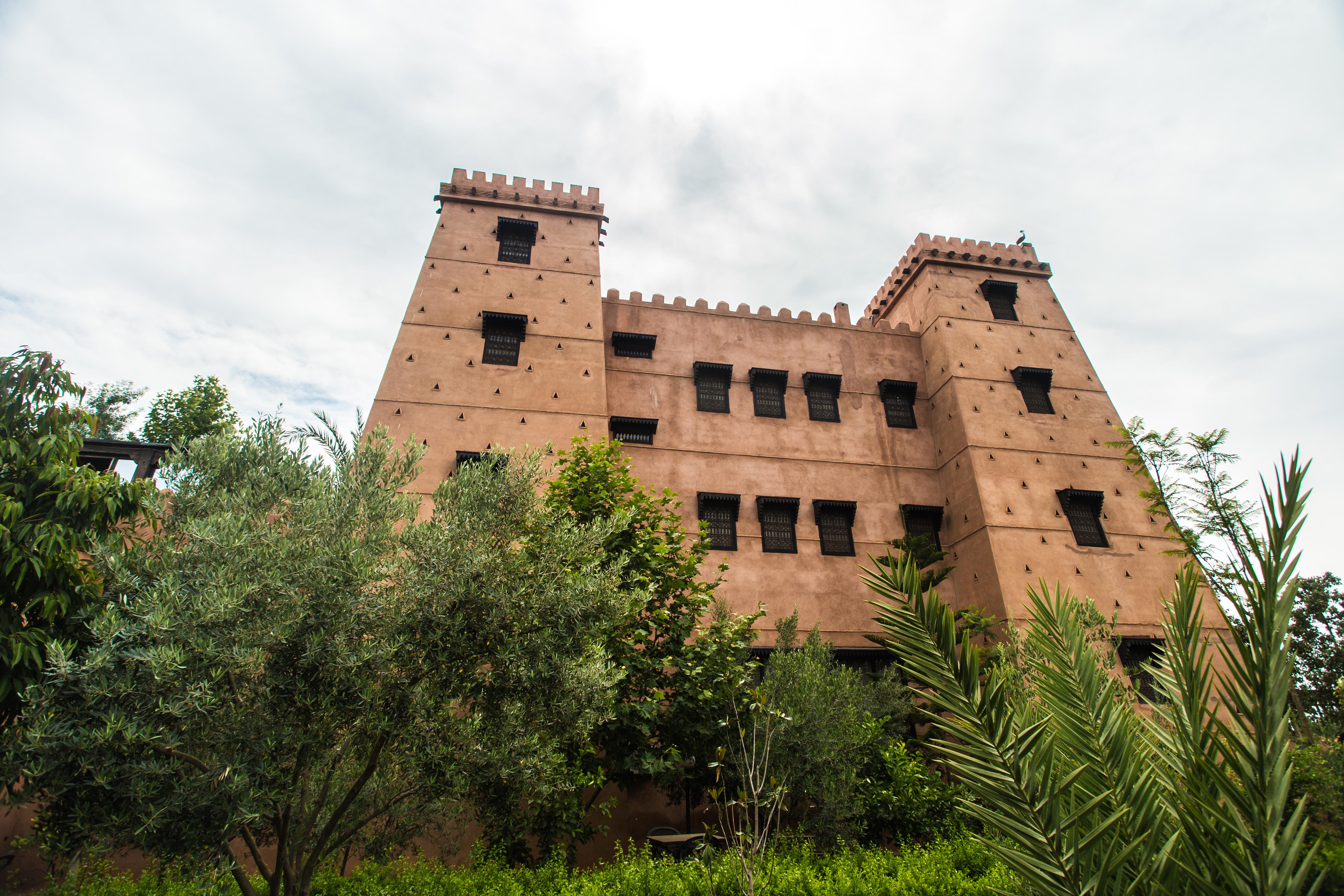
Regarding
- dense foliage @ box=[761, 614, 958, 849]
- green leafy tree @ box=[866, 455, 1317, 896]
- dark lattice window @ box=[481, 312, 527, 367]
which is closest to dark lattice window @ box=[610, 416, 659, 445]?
dark lattice window @ box=[481, 312, 527, 367]

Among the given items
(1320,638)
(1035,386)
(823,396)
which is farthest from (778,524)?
(1320,638)

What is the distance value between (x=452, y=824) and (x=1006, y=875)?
8.14 meters

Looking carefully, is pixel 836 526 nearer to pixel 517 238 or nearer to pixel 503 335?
pixel 503 335

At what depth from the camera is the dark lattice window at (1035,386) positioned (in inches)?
732

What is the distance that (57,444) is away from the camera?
24.7ft

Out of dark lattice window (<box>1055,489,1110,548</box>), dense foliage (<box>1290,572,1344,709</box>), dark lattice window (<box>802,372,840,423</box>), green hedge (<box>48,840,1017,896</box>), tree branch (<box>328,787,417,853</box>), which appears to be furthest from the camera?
dense foliage (<box>1290,572,1344,709</box>)

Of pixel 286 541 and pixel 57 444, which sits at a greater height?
pixel 57 444

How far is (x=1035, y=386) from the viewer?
18.9 meters

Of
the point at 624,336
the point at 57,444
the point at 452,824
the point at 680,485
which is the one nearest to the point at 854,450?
the point at 680,485

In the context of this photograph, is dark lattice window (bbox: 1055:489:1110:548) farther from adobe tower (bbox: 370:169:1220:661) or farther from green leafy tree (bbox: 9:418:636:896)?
green leafy tree (bbox: 9:418:636:896)

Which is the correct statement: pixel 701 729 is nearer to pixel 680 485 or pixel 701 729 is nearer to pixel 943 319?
pixel 680 485

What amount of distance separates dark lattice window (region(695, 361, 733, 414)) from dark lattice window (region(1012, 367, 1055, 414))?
332 inches

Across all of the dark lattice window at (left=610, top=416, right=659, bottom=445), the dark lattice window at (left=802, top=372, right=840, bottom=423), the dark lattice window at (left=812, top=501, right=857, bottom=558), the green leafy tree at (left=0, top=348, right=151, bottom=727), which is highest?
the dark lattice window at (left=802, top=372, right=840, bottom=423)

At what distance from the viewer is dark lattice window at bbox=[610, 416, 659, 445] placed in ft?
55.6
